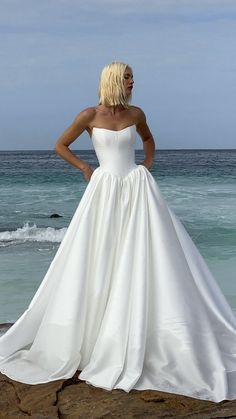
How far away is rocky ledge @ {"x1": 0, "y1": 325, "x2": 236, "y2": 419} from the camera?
139 inches

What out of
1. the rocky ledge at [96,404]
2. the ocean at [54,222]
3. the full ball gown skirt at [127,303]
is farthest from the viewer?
the ocean at [54,222]

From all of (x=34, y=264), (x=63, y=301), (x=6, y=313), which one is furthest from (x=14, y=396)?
(x=34, y=264)

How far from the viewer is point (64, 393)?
3.79m

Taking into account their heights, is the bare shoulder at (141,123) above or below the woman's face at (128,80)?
below

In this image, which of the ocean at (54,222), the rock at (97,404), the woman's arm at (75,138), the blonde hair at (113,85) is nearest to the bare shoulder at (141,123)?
the blonde hair at (113,85)

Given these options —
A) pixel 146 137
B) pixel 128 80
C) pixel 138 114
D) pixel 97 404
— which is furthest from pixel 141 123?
pixel 97 404

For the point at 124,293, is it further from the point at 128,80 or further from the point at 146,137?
the point at 128,80

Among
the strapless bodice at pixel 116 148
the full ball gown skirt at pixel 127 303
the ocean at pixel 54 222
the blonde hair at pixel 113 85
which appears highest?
the blonde hair at pixel 113 85

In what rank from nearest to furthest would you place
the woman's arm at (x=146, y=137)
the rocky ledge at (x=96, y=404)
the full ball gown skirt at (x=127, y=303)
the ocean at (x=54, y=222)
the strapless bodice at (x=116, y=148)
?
the rocky ledge at (x=96, y=404) < the full ball gown skirt at (x=127, y=303) < the strapless bodice at (x=116, y=148) < the woman's arm at (x=146, y=137) < the ocean at (x=54, y=222)

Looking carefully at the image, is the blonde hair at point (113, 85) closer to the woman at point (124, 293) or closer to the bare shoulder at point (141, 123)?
the woman at point (124, 293)

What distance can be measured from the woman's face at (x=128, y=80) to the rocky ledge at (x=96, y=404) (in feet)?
5.88

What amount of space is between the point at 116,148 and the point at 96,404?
1535 mm

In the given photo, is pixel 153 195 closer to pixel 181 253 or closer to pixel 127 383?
pixel 181 253

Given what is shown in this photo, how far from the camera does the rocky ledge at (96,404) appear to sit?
3533mm
